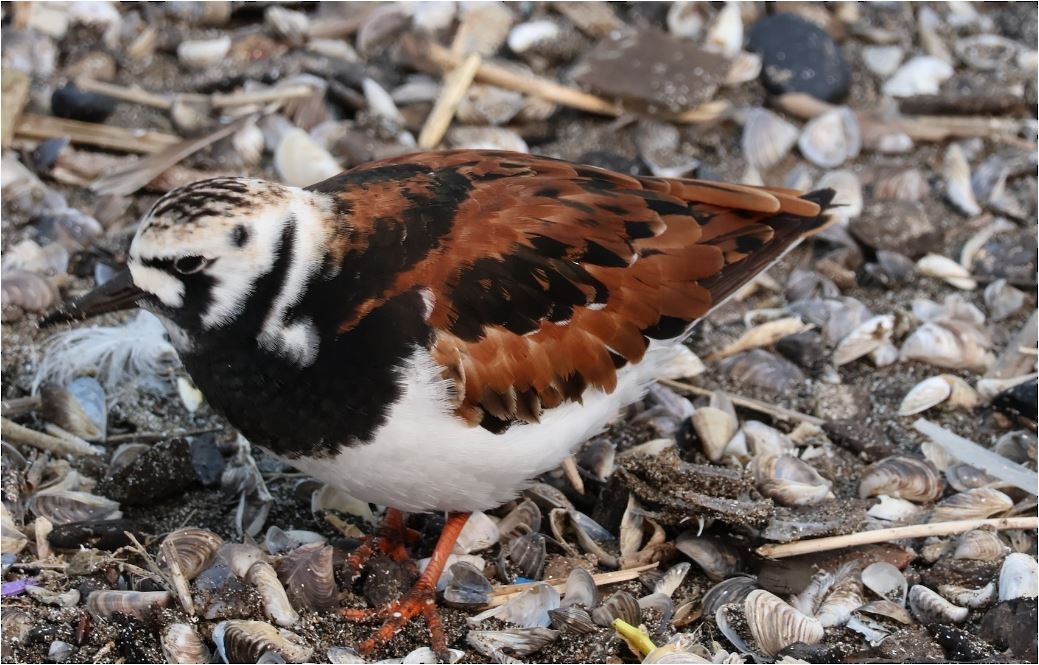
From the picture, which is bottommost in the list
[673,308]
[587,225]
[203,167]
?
[203,167]

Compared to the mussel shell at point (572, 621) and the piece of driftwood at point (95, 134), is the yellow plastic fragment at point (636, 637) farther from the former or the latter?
the piece of driftwood at point (95, 134)

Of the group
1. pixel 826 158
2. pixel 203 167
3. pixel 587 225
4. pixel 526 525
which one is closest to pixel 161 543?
pixel 526 525

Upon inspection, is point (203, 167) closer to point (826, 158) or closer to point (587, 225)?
Answer: point (587, 225)

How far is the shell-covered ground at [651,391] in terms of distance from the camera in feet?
9.37

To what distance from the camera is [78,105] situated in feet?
14.0

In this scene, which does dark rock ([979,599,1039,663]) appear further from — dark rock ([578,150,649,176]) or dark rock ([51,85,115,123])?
dark rock ([51,85,115,123])

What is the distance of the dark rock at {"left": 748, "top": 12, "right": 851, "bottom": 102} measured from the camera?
4.68m

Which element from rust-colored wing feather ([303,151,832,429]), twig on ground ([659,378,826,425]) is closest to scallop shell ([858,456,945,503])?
twig on ground ([659,378,826,425])

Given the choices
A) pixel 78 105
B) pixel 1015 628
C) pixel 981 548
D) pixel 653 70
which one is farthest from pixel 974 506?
pixel 78 105

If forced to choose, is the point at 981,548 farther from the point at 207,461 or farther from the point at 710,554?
the point at 207,461

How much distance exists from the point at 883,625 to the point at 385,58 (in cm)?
298

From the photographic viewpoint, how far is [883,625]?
2906 mm

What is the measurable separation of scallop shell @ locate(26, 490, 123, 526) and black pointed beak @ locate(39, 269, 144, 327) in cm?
50

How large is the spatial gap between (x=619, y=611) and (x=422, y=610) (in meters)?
0.49
